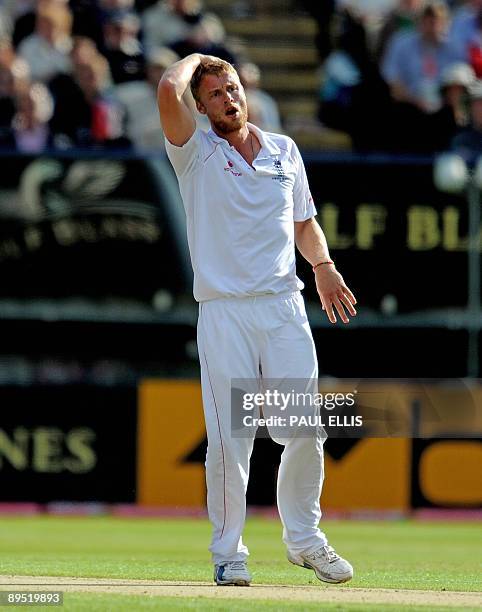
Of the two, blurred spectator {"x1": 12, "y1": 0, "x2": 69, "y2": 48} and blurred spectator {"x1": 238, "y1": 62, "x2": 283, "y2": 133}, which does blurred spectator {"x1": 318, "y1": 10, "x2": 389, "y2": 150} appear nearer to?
blurred spectator {"x1": 238, "y1": 62, "x2": 283, "y2": 133}

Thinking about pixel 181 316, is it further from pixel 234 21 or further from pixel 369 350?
pixel 234 21

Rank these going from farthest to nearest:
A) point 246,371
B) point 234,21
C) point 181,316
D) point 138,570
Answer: point 234,21 < point 181,316 < point 138,570 < point 246,371

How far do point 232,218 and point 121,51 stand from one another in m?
7.81

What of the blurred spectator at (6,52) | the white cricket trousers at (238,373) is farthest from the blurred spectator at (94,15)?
the white cricket trousers at (238,373)

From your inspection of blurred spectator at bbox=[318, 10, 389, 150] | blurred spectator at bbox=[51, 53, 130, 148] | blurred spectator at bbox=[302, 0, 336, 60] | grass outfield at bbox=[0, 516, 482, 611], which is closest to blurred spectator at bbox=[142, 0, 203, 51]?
blurred spectator at bbox=[51, 53, 130, 148]

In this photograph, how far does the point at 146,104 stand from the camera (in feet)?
44.0

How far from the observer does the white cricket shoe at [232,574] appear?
6.42 metres

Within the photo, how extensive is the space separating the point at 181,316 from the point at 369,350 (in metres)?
1.53

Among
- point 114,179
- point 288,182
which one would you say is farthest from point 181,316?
point 288,182

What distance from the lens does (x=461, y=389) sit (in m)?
12.6

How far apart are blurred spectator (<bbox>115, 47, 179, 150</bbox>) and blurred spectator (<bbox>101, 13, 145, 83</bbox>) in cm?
27

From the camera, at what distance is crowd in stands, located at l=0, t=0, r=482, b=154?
1315cm

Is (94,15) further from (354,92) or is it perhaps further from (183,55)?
(354,92)

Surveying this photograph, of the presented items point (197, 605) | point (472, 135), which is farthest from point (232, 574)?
point (472, 135)
